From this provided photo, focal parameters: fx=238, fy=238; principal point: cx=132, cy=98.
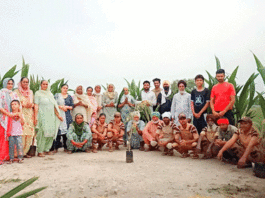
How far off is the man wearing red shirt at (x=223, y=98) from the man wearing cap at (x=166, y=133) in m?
0.90

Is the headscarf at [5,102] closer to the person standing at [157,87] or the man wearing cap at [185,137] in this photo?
the man wearing cap at [185,137]

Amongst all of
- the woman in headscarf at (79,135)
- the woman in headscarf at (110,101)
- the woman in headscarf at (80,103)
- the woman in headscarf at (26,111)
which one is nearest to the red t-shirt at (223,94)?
the woman in headscarf at (79,135)

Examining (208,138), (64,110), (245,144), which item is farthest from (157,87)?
(245,144)

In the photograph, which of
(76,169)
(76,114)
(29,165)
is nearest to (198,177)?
(76,169)

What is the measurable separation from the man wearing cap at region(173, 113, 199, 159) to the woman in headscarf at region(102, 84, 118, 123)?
93.5 inches

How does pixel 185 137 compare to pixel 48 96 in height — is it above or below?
below

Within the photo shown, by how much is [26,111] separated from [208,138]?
11.7 ft

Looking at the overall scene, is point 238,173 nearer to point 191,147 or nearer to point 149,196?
point 191,147

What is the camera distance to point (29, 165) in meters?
4.07

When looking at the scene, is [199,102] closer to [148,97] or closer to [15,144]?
[148,97]

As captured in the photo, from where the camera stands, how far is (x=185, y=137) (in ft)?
15.3

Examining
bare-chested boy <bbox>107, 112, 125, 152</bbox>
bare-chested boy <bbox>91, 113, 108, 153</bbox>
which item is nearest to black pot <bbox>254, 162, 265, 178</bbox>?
bare-chested boy <bbox>107, 112, 125, 152</bbox>

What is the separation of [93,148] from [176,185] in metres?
3.00

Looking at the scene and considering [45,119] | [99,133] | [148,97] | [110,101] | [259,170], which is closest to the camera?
[259,170]
